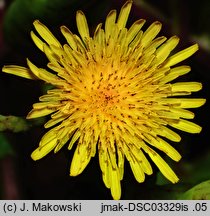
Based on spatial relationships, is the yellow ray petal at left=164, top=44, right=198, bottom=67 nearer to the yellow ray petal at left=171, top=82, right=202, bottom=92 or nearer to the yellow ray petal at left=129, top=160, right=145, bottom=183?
the yellow ray petal at left=171, top=82, right=202, bottom=92

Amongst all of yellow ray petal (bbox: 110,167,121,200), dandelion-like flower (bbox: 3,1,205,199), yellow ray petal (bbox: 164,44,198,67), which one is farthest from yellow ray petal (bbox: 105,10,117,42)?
yellow ray petal (bbox: 110,167,121,200)

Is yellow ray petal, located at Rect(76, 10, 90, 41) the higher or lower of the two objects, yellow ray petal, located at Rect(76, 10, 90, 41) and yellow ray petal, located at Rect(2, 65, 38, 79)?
the higher

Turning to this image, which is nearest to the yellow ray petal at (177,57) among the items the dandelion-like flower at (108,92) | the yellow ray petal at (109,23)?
the dandelion-like flower at (108,92)

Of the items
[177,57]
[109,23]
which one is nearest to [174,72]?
[177,57]

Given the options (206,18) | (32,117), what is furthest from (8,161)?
(206,18)

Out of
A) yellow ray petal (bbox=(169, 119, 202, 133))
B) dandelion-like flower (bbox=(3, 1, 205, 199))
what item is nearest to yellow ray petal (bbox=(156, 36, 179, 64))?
dandelion-like flower (bbox=(3, 1, 205, 199))

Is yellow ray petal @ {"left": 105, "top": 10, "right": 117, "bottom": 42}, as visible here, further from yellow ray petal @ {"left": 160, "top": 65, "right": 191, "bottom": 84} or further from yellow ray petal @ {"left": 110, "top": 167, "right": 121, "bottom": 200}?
yellow ray petal @ {"left": 110, "top": 167, "right": 121, "bottom": 200}

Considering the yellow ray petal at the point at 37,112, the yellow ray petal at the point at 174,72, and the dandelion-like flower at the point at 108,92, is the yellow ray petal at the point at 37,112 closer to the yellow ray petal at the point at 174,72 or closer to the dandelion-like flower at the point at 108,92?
the dandelion-like flower at the point at 108,92

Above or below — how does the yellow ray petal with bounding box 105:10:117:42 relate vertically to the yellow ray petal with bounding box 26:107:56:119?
above
